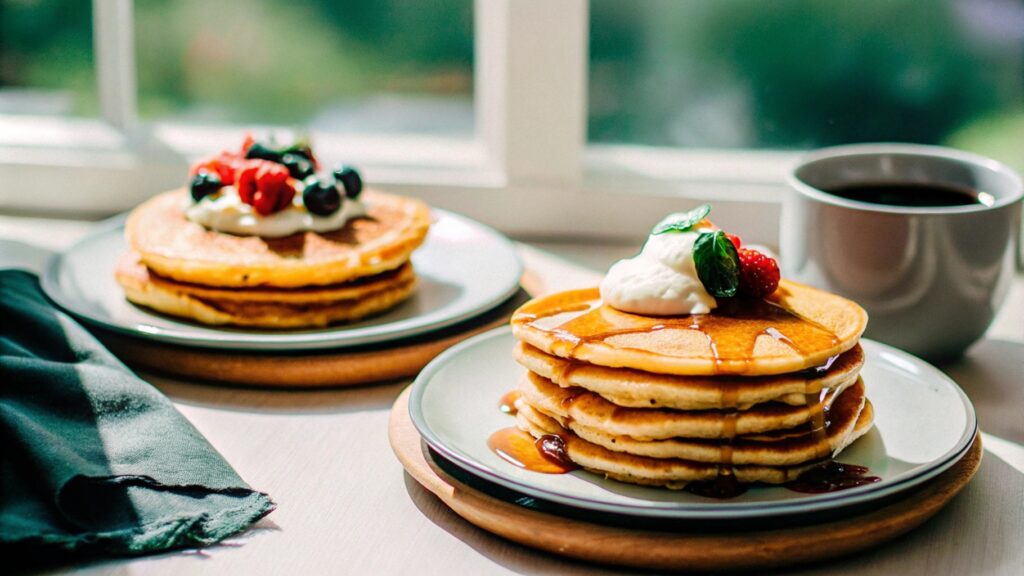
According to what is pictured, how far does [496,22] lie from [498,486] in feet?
3.70

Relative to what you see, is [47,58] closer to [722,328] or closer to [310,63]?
[310,63]

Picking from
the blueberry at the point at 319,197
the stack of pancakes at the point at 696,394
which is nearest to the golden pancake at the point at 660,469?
the stack of pancakes at the point at 696,394

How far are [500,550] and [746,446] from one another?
0.77 feet

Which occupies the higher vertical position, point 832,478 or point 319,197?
point 319,197

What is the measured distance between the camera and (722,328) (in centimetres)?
109

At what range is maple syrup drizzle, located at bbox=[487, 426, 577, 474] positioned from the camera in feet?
3.55

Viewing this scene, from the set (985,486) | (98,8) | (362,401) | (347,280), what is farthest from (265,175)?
(985,486)

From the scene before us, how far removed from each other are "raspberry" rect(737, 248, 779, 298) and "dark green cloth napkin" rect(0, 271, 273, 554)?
510 mm

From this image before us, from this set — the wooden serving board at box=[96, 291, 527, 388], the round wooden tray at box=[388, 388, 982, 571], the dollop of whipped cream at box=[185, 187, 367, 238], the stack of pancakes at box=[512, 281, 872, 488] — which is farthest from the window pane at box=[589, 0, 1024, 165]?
the round wooden tray at box=[388, 388, 982, 571]

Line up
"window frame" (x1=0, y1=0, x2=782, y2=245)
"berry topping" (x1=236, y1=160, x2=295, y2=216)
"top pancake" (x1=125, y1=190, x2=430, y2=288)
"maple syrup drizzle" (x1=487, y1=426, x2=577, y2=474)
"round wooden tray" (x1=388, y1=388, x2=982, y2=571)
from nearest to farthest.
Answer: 1. "round wooden tray" (x1=388, y1=388, x2=982, y2=571)
2. "maple syrup drizzle" (x1=487, y1=426, x2=577, y2=474)
3. "top pancake" (x1=125, y1=190, x2=430, y2=288)
4. "berry topping" (x1=236, y1=160, x2=295, y2=216)
5. "window frame" (x1=0, y1=0, x2=782, y2=245)

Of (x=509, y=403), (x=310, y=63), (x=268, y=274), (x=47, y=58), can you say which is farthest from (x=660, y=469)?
(x=47, y=58)

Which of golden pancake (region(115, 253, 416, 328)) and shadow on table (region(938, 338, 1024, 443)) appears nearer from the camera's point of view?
shadow on table (region(938, 338, 1024, 443))

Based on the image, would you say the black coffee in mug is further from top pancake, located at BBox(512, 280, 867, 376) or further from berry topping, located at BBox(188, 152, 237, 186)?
berry topping, located at BBox(188, 152, 237, 186)

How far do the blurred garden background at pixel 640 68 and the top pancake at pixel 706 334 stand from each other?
3.06ft
